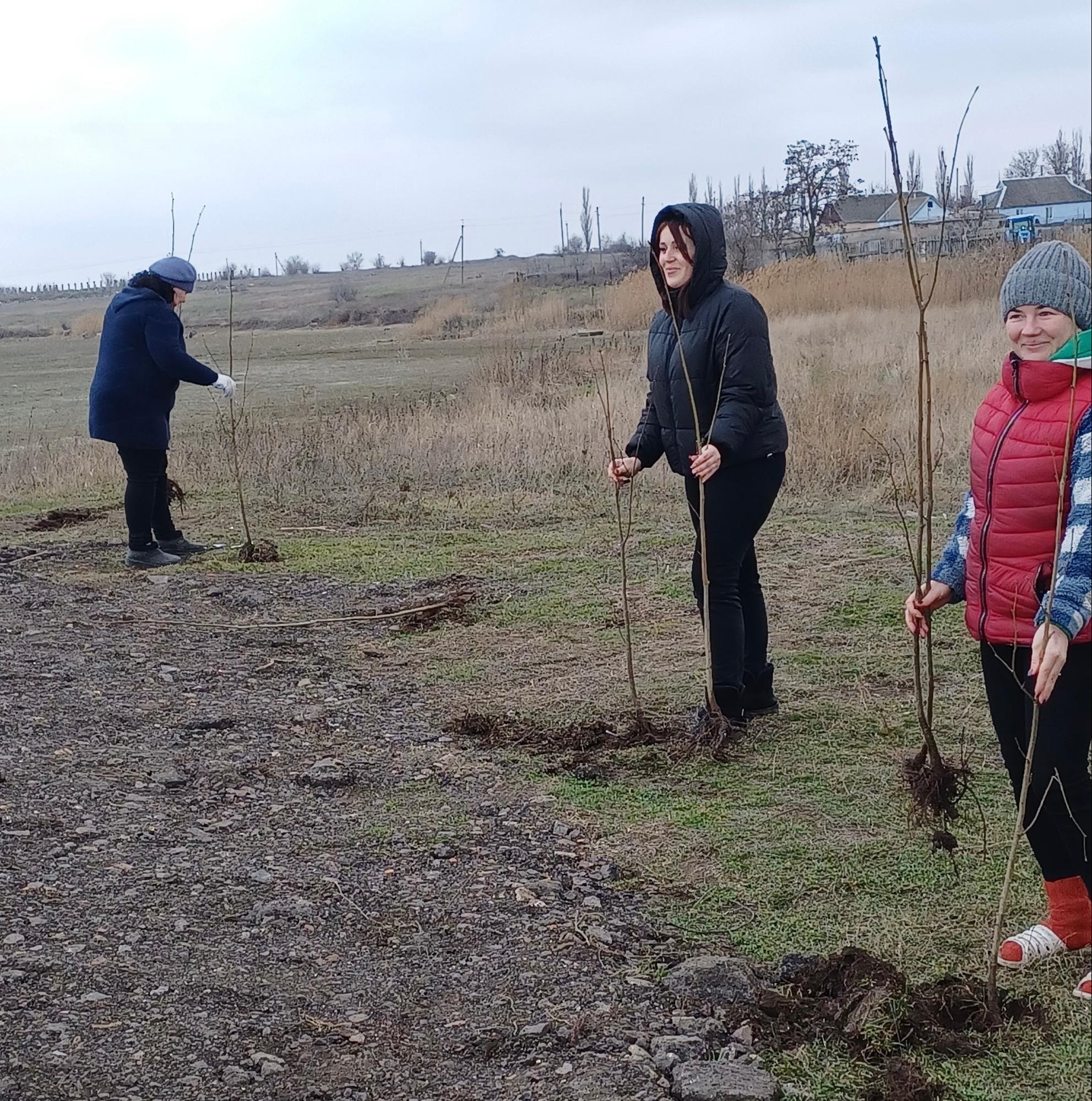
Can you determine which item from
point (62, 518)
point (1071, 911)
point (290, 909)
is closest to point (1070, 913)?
point (1071, 911)

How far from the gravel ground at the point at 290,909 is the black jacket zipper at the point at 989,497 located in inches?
42.7

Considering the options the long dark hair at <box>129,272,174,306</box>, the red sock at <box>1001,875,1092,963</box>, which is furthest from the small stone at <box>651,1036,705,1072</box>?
the long dark hair at <box>129,272,174,306</box>

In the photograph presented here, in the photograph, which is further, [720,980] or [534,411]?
[534,411]

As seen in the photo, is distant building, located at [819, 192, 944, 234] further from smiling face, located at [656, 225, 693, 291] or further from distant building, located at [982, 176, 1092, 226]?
distant building, located at [982, 176, 1092, 226]

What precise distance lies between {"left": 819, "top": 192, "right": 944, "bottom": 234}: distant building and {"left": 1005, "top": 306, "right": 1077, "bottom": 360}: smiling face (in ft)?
17.1

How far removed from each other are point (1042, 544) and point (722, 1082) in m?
1.23

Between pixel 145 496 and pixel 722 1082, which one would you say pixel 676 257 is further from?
pixel 145 496

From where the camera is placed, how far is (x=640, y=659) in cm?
558

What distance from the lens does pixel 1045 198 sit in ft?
207

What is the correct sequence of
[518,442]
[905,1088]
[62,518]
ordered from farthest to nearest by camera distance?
[518,442], [62,518], [905,1088]

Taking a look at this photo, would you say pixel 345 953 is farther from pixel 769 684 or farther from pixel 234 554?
pixel 234 554

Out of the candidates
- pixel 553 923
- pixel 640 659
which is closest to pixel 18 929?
pixel 553 923

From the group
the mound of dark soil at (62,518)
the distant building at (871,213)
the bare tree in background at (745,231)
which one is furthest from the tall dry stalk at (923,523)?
the bare tree in background at (745,231)

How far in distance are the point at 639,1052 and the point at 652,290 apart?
2059 cm
